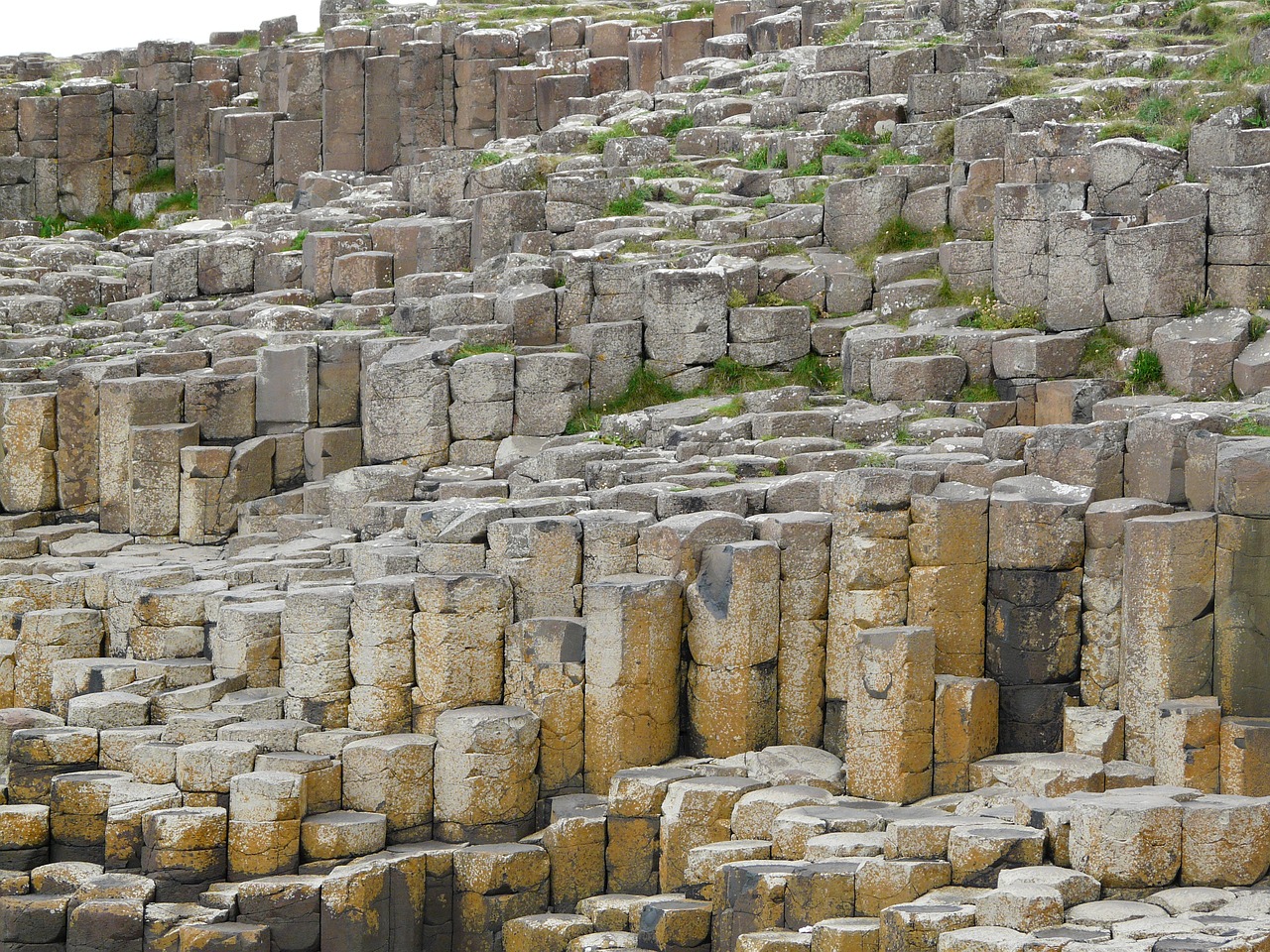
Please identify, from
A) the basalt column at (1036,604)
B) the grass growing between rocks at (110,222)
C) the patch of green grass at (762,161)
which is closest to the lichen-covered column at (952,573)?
the basalt column at (1036,604)

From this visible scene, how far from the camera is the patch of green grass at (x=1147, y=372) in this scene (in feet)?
89.8

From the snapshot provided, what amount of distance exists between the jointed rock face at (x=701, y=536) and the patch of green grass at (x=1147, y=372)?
0.06 m

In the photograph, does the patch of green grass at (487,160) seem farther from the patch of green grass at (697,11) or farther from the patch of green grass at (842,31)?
the patch of green grass at (697,11)

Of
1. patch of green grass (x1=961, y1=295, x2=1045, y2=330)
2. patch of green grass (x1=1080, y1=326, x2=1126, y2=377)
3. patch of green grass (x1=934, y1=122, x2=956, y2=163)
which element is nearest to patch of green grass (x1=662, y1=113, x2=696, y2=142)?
patch of green grass (x1=934, y1=122, x2=956, y2=163)

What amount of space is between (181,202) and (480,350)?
18243mm

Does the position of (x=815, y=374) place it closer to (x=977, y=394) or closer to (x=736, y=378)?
(x=736, y=378)

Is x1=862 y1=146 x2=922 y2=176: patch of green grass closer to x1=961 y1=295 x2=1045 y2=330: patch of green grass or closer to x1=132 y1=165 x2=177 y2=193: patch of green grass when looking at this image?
x1=961 y1=295 x2=1045 y2=330: patch of green grass

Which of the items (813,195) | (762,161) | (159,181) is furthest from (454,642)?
(159,181)

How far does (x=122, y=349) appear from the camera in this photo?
34.1 meters

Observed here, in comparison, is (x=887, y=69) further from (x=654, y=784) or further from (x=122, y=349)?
(x=654, y=784)

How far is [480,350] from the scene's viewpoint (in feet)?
102

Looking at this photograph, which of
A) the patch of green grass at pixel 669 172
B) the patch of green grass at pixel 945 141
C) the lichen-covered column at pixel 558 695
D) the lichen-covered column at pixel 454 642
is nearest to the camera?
the lichen-covered column at pixel 558 695

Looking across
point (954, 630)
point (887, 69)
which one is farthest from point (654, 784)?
point (887, 69)

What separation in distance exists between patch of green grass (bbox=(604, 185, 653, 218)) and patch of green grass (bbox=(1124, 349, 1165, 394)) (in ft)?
33.1
